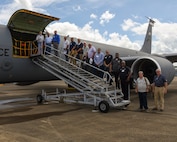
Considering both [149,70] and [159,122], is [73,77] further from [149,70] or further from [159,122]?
[149,70]

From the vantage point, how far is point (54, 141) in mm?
4539

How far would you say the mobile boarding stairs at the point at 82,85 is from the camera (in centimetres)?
807

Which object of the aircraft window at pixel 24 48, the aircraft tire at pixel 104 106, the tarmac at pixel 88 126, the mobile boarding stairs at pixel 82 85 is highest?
the aircraft window at pixel 24 48

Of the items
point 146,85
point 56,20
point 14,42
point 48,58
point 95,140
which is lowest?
point 95,140

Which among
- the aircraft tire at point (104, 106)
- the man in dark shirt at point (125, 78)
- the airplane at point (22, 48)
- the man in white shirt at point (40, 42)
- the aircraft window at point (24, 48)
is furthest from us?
the man in white shirt at point (40, 42)

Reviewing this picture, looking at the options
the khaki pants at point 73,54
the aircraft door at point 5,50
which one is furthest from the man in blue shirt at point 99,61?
the aircraft door at point 5,50

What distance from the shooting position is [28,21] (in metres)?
9.88

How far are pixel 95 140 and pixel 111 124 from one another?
1480 millimetres

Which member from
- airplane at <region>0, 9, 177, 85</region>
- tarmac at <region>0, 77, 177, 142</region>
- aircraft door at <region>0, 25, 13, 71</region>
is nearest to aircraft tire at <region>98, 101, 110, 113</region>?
tarmac at <region>0, 77, 177, 142</region>

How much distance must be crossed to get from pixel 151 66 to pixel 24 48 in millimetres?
6637

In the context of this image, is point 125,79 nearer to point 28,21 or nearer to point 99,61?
point 99,61

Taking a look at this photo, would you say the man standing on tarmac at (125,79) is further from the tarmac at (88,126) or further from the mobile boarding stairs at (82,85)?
the tarmac at (88,126)

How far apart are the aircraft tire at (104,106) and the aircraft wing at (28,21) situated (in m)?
4.55

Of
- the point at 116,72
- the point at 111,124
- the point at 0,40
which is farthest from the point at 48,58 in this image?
the point at 111,124
